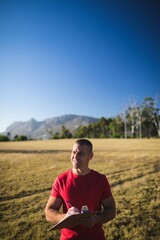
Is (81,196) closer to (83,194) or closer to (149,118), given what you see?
(83,194)

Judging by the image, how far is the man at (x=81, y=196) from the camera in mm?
2312

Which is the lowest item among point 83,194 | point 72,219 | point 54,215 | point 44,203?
point 44,203

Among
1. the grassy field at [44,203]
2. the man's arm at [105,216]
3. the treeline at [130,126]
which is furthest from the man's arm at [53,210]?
the treeline at [130,126]

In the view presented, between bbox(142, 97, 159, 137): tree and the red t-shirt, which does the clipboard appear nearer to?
the red t-shirt

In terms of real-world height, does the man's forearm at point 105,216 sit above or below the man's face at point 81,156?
below

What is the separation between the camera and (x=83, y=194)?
2.38 metres

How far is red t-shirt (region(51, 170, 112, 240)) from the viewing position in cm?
231

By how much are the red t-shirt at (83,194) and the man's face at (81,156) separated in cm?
14

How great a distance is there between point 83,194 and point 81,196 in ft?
0.12

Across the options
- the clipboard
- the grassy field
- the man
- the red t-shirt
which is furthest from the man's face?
the grassy field

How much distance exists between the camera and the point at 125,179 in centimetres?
1113

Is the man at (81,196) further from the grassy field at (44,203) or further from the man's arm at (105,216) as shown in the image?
the grassy field at (44,203)

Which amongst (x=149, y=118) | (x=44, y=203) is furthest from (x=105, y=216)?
(x=149, y=118)

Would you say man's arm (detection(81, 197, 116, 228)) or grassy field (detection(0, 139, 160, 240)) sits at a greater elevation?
man's arm (detection(81, 197, 116, 228))
